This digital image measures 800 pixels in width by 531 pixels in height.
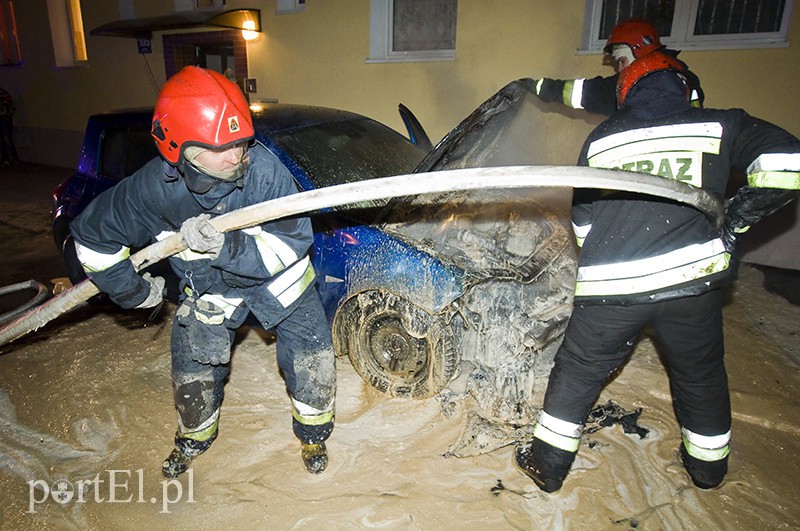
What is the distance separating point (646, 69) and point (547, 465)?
1908 millimetres

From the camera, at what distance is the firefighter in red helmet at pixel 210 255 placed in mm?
1896

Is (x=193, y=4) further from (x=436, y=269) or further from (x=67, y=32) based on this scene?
(x=436, y=269)

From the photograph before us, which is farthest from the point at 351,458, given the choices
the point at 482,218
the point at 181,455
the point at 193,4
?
the point at 193,4

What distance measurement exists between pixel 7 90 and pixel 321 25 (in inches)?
468

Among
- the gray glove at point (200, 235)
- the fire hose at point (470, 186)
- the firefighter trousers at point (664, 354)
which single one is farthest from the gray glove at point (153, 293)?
the firefighter trousers at point (664, 354)

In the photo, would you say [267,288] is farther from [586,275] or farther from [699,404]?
[699,404]

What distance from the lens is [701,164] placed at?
195 centimetres

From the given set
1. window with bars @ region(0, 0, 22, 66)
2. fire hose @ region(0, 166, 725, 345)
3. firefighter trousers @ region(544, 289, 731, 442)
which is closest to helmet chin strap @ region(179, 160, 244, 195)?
fire hose @ region(0, 166, 725, 345)

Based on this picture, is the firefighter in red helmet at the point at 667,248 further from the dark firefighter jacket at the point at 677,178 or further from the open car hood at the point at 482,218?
the open car hood at the point at 482,218

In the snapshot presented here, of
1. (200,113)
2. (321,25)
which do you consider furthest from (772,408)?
(321,25)

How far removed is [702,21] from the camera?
5.60 metres

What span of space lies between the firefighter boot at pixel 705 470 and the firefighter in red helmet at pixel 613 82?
1.98 meters

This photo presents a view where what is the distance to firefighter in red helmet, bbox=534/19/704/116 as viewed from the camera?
2.68 meters

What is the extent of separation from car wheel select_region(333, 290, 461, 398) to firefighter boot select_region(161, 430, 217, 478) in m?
0.97
